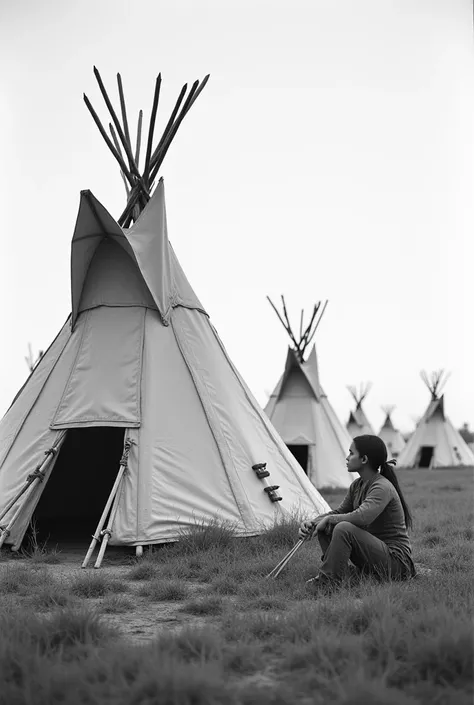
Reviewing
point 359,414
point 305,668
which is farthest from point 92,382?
point 359,414

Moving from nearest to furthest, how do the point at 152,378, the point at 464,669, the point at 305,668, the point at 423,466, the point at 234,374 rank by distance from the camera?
1. the point at 464,669
2. the point at 305,668
3. the point at 152,378
4. the point at 234,374
5. the point at 423,466

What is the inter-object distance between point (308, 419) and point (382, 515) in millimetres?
11876

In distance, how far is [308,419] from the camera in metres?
17.0

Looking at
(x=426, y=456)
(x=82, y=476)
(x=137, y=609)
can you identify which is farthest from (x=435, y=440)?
(x=137, y=609)

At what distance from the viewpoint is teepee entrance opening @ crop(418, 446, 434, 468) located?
26969mm

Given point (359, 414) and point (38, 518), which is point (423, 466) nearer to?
point (359, 414)

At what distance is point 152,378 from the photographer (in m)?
7.36

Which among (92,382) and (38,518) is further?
(38,518)

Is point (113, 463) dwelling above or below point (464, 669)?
above

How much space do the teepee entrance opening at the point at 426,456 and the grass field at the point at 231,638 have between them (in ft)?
71.3

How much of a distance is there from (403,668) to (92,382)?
4866 millimetres

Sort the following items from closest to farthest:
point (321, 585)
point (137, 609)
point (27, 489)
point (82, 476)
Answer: point (137, 609) < point (321, 585) < point (27, 489) < point (82, 476)

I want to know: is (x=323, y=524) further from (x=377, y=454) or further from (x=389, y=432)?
(x=389, y=432)

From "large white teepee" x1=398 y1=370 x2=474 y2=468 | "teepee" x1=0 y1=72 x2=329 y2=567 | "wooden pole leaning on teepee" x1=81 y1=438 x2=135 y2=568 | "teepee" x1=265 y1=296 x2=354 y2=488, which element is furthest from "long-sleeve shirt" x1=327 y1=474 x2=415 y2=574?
"large white teepee" x1=398 y1=370 x2=474 y2=468
